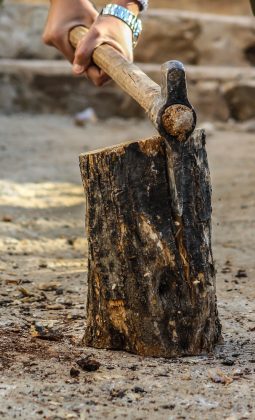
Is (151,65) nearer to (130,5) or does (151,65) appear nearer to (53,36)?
(53,36)

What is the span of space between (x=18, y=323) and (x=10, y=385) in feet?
1.78

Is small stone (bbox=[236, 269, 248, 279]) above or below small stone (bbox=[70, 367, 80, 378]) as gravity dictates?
above

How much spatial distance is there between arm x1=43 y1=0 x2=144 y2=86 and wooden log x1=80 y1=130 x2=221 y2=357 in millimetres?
860

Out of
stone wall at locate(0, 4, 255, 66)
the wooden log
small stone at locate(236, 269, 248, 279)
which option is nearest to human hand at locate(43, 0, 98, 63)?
small stone at locate(236, 269, 248, 279)

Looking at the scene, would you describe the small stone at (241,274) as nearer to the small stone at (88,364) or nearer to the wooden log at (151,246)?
the wooden log at (151,246)

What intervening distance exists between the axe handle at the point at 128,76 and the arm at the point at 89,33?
53mm

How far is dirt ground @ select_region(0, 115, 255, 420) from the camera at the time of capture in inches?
85.4

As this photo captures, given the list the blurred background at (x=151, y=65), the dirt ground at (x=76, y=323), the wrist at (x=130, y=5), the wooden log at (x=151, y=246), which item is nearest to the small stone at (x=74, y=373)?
the dirt ground at (x=76, y=323)

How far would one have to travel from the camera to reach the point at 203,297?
2.44m

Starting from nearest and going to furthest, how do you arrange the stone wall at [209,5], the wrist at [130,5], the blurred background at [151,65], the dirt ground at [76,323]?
the dirt ground at [76,323] < the wrist at [130,5] < the blurred background at [151,65] < the stone wall at [209,5]

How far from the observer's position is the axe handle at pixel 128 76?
2504 millimetres

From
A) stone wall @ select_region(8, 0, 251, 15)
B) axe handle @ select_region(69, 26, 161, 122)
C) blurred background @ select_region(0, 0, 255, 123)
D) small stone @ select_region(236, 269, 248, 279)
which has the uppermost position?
stone wall @ select_region(8, 0, 251, 15)

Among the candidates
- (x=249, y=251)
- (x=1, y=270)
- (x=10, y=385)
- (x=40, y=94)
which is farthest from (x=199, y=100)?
(x=10, y=385)

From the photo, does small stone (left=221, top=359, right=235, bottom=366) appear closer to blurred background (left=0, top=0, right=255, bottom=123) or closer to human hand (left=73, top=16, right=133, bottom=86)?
human hand (left=73, top=16, right=133, bottom=86)
